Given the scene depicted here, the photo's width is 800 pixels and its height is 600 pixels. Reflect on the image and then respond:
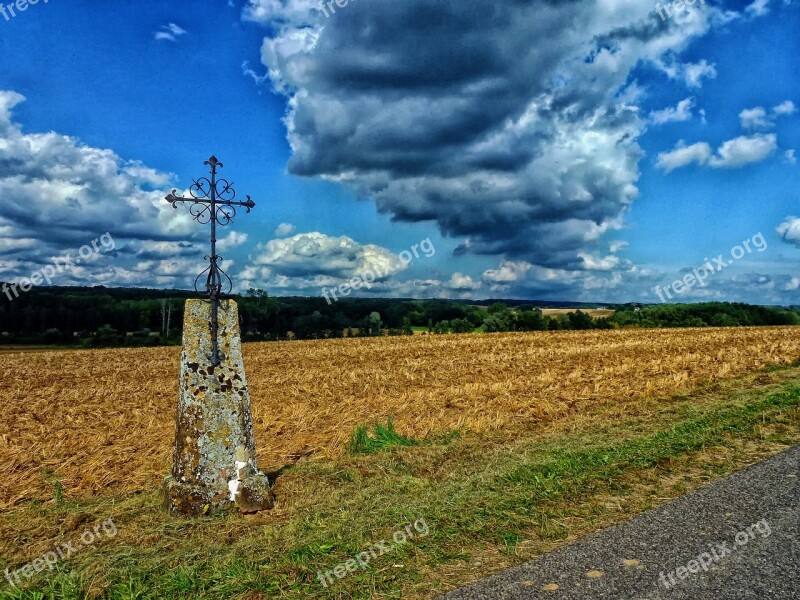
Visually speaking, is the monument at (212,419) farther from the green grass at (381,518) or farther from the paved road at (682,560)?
the paved road at (682,560)

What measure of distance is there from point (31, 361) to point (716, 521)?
27.3m

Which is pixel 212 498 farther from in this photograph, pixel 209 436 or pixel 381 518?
pixel 381 518

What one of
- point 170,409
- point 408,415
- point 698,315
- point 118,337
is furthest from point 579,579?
point 698,315

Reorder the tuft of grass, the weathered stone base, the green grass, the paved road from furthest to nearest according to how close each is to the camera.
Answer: the tuft of grass, the weathered stone base, the green grass, the paved road

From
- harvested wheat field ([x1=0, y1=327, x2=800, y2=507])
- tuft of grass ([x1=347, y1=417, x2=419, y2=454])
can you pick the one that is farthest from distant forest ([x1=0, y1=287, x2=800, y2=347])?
tuft of grass ([x1=347, y1=417, x2=419, y2=454])

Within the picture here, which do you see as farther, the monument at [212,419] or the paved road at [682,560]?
the monument at [212,419]

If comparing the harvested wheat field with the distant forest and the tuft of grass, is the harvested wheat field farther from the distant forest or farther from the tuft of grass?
the distant forest

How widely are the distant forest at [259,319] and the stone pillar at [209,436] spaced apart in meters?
33.3

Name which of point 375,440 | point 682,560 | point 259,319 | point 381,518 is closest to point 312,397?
point 375,440

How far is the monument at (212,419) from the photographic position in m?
5.91

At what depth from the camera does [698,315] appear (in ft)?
182

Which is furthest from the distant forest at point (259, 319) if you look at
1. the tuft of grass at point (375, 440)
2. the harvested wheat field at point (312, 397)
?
the tuft of grass at point (375, 440)

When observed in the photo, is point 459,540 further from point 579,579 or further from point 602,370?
point 602,370

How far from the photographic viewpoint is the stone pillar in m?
5.90
